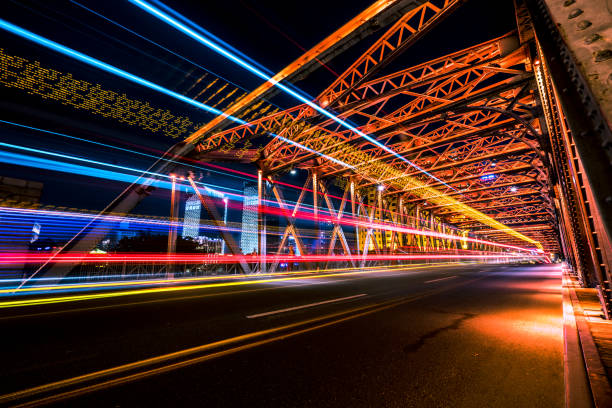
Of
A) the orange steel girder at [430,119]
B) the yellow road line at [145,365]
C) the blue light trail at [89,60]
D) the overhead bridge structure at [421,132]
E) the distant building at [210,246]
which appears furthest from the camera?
the distant building at [210,246]

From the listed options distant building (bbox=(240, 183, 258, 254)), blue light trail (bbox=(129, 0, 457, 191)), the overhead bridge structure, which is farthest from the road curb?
distant building (bbox=(240, 183, 258, 254))

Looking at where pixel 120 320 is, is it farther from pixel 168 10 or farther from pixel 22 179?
pixel 22 179

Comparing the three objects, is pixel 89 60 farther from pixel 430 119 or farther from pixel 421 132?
pixel 421 132

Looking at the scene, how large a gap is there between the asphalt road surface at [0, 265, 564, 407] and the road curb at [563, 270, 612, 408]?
0.31 feet

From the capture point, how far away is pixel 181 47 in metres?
9.43

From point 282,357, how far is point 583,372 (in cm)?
306

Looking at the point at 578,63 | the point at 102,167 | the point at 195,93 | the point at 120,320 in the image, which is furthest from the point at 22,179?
the point at 578,63

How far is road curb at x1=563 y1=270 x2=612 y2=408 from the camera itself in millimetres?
1894

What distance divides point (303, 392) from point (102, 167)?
15.4m

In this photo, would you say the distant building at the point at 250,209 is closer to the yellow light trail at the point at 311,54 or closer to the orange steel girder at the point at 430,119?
the orange steel girder at the point at 430,119

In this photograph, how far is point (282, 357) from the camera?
9.34ft

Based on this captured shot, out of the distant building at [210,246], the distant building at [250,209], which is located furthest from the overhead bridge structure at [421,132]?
the distant building at [210,246]

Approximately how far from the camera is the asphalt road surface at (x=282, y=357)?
2.05 m

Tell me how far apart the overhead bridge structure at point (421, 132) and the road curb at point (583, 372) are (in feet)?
3.66
